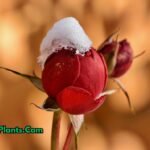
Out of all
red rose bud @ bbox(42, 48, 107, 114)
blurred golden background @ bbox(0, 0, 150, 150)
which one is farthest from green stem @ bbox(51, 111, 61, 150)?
blurred golden background @ bbox(0, 0, 150, 150)

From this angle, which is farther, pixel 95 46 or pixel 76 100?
pixel 95 46

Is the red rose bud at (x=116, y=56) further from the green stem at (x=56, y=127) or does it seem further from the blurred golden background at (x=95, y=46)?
the blurred golden background at (x=95, y=46)

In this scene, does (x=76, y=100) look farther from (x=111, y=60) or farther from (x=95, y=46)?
(x=95, y=46)

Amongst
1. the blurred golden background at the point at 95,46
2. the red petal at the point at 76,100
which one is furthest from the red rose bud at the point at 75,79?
the blurred golden background at the point at 95,46

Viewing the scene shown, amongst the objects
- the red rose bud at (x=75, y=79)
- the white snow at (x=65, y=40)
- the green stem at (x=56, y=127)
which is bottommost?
the green stem at (x=56, y=127)

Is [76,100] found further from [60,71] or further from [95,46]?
[95,46]

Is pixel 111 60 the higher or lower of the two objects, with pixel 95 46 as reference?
lower

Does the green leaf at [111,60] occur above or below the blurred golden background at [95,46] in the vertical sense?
below

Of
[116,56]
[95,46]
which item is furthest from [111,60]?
[95,46]
